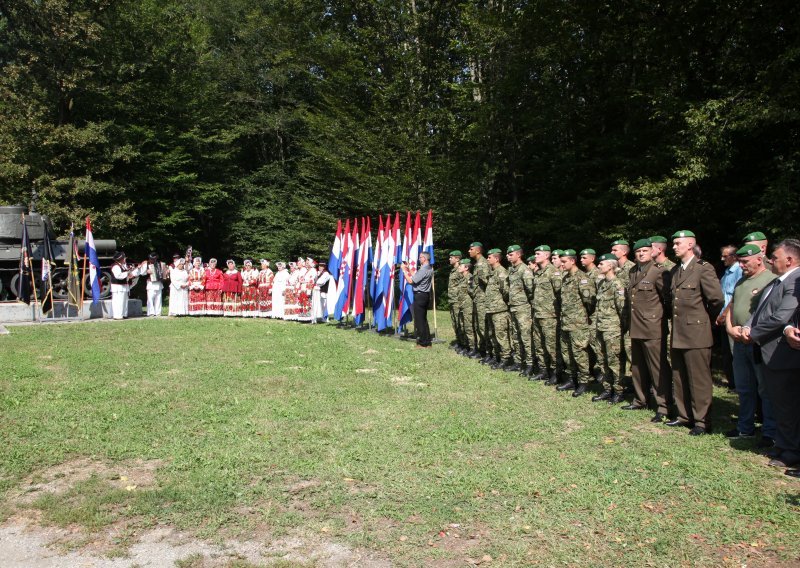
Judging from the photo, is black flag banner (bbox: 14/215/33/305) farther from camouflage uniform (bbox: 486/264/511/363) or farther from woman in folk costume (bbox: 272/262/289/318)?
camouflage uniform (bbox: 486/264/511/363)

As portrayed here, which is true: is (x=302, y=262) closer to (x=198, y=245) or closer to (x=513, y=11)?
(x=513, y=11)

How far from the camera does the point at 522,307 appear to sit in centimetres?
987

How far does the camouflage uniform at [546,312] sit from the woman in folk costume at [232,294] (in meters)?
11.3

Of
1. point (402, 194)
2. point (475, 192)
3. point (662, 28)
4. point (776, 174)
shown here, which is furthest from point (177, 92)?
point (776, 174)

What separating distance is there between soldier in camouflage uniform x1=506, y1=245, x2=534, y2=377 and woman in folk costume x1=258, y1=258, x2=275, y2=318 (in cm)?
978

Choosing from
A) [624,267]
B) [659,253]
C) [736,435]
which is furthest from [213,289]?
[736,435]

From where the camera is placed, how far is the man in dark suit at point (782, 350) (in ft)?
17.4

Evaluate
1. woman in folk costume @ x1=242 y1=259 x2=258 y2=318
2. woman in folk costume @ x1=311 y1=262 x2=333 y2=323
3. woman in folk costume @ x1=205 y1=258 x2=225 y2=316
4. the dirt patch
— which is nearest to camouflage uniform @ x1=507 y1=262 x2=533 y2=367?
the dirt patch

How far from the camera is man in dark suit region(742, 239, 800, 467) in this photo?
5.30 metres

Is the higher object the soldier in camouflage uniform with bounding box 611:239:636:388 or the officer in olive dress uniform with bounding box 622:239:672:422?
the soldier in camouflage uniform with bounding box 611:239:636:388

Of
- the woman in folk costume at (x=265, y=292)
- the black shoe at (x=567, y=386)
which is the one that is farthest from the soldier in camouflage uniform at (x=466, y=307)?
the woman in folk costume at (x=265, y=292)

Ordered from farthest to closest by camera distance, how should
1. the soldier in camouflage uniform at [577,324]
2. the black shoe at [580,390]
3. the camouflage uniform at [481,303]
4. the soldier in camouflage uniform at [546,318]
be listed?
the camouflage uniform at [481,303] < the soldier in camouflage uniform at [546,318] < the soldier in camouflage uniform at [577,324] < the black shoe at [580,390]

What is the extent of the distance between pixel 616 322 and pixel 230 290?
43.2 ft

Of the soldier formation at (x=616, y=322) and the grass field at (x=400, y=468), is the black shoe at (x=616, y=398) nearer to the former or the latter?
the soldier formation at (x=616, y=322)
